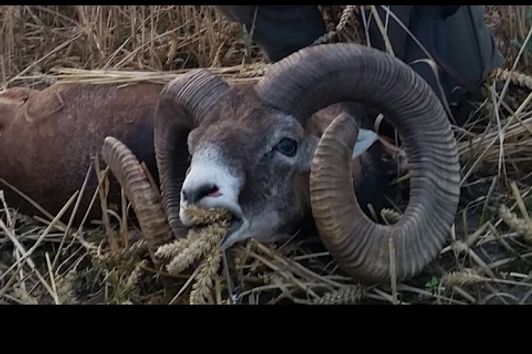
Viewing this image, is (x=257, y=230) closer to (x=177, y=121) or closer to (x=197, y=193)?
(x=197, y=193)

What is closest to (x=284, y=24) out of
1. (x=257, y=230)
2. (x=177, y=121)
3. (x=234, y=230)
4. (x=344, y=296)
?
(x=177, y=121)

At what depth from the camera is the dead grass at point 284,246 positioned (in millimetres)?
3645

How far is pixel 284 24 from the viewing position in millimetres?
4430

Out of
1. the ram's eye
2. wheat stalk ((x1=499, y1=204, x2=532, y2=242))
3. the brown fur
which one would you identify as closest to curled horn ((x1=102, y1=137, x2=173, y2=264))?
the brown fur

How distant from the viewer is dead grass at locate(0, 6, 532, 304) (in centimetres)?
364

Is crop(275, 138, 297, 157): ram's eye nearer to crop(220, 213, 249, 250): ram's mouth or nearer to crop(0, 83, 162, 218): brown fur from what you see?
crop(220, 213, 249, 250): ram's mouth

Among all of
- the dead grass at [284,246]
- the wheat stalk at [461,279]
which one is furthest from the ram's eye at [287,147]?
the wheat stalk at [461,279]

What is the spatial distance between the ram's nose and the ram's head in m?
0.07

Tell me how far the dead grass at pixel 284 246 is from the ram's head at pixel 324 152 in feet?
0.45

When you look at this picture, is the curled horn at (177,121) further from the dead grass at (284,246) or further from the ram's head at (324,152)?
the dead grass at (284,246)
